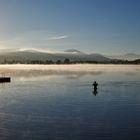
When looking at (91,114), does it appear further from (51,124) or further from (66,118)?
(51,124)

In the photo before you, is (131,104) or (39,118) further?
(131,104)

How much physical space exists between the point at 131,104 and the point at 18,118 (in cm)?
2481

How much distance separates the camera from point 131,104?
65.2 metres

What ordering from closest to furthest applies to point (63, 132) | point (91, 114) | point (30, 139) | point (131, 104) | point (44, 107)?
point (30, 139) < point (63, 132) < point (91, 114) < point (44, 107) < point (131, 104)

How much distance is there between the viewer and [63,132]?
40812mm

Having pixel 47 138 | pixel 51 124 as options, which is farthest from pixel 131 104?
pixel 47 138

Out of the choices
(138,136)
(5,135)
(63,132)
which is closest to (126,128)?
(138,136)

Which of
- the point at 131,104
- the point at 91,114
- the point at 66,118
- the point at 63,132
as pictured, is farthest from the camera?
the point at 131,104

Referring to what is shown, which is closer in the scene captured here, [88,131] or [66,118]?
[88,131]

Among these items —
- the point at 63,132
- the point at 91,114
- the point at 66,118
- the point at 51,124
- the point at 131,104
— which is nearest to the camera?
the point at 63,132

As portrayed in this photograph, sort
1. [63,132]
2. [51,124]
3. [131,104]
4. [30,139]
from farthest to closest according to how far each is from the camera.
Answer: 1. [131,104]
2. [51,124]
3. [63,132]
4. [30,139]

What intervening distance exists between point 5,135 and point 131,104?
32254 mm

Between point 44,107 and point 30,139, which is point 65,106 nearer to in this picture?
point 44,107

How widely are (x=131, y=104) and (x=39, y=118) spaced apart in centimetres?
2249
